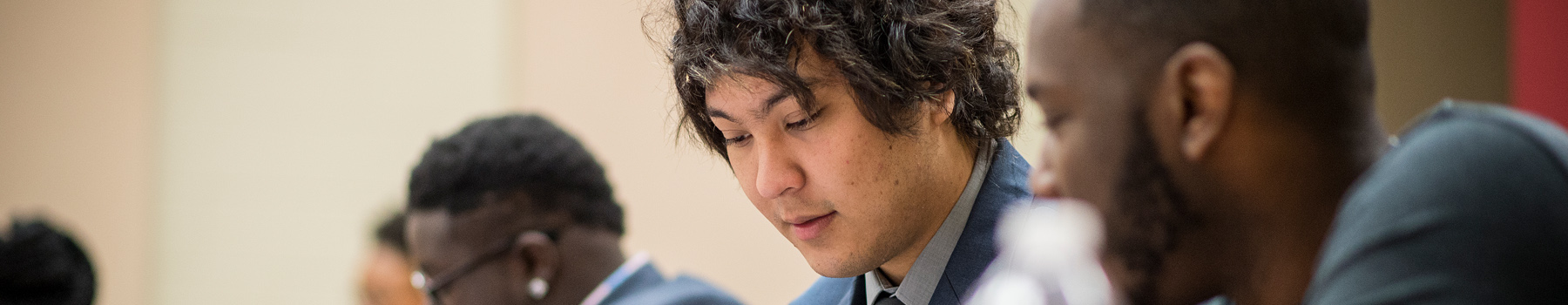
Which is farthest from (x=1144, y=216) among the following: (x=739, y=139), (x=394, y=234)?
(x=394, y=234)

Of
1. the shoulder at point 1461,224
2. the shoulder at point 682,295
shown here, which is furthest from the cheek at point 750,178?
the shoulder at point 1461,224

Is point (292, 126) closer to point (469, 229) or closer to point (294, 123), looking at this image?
point (294, 123)

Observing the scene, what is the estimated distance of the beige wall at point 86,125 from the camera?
4086mm

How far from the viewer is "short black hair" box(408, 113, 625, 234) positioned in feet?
7.31

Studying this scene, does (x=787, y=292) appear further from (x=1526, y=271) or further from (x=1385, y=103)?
(x=1526, y=271)

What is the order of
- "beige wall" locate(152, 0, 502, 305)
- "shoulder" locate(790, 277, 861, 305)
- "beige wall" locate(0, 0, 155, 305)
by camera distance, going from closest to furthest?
1. "shoulder" locate(790, 277, 861, 305)
2. "beige wall" locate(0, 0, 155, 305)
3. "beige wall" locate(152, 0, 502, 305)

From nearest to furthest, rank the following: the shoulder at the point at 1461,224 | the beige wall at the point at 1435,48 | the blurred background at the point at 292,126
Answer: the shoulder at the point at 1461,224 < the beige wall at the point at 1435,48 < the blurred background at the point at 292,126

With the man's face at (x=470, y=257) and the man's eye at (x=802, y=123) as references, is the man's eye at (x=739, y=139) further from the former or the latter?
the man's face at (x=470, y=257)

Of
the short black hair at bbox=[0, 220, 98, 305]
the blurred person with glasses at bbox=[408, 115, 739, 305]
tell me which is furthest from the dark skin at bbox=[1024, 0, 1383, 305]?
the short black hair at bbox=[0, 220, 98, 305]

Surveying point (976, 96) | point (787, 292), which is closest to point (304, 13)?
point (787, 292)

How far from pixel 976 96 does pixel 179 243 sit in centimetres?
380

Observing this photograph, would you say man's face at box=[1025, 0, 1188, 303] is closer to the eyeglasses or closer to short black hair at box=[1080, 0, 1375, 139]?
short black hair at box=[1080, 0, 1375, 139]

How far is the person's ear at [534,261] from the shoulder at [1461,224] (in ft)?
5.77

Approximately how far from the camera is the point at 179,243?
433 cm
